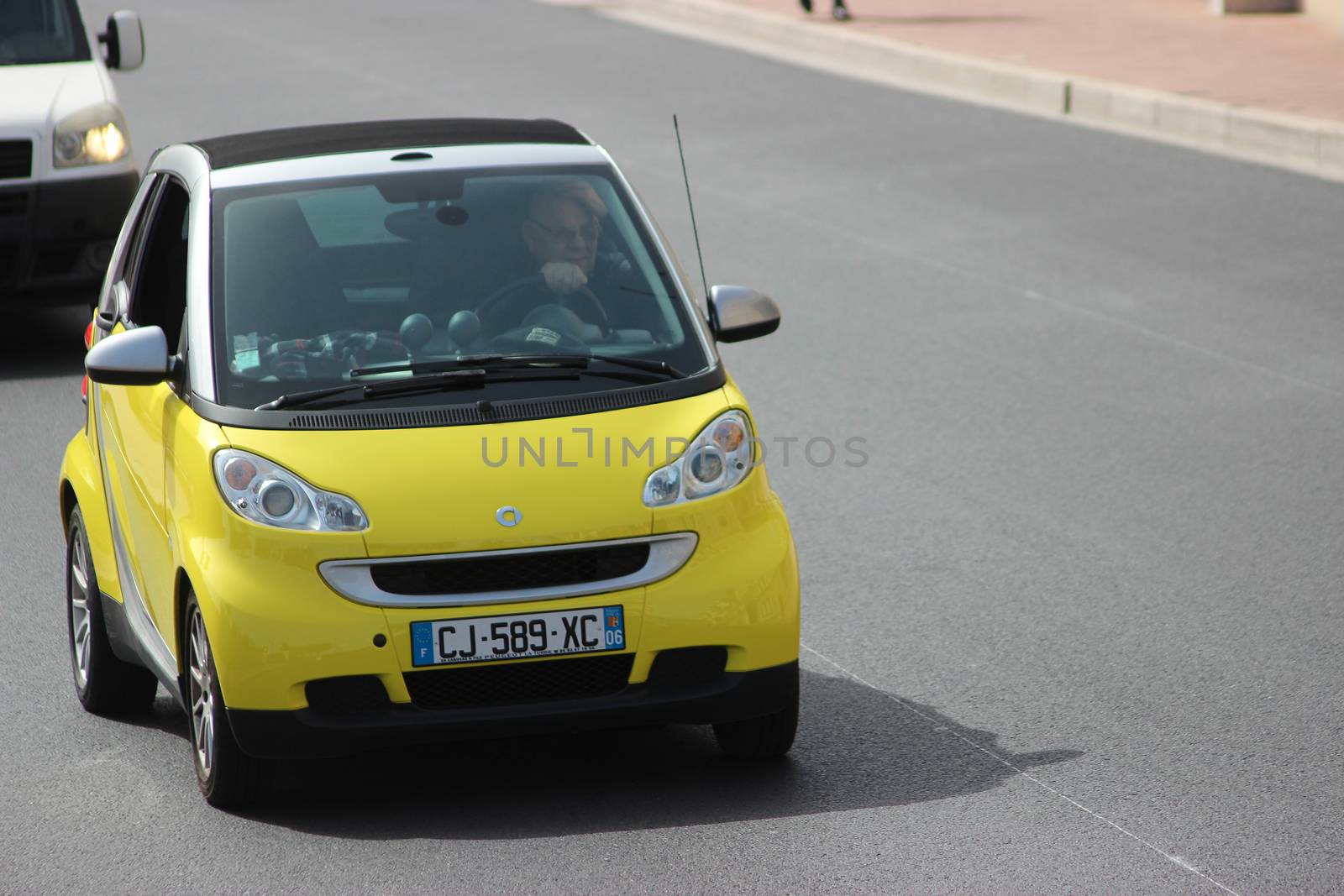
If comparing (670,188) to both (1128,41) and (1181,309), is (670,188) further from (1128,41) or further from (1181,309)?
(1128,41)

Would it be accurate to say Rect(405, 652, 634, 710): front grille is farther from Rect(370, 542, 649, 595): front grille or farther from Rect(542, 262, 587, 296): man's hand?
Rect(542, 262, 587, 296): man's hand

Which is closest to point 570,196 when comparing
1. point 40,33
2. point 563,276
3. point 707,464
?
point 563,276

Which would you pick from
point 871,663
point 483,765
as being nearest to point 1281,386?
point 871,663

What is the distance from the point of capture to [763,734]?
19.1 feet

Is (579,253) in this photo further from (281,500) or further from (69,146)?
(69,146)

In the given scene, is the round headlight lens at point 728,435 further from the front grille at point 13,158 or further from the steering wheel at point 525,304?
the front grille at point 13,158

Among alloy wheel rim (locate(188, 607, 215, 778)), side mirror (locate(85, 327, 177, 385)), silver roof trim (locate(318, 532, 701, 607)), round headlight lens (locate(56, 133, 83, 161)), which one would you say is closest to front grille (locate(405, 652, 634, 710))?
silver roof trim (locate(318, 532, 701, 607))

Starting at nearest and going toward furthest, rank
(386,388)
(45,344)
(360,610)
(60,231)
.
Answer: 1. (360,610)
2. (386,388)
3. (60,231)
4. (45,344)

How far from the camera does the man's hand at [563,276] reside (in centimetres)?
613

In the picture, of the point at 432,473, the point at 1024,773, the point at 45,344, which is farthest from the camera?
the point at 45,344

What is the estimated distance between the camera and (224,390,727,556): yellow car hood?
529cm

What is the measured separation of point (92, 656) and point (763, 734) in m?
2.10

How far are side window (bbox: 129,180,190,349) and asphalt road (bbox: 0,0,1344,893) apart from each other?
1.23 m

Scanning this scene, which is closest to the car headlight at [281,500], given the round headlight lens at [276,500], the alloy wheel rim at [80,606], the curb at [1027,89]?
the round headlight lens at [276,500]
